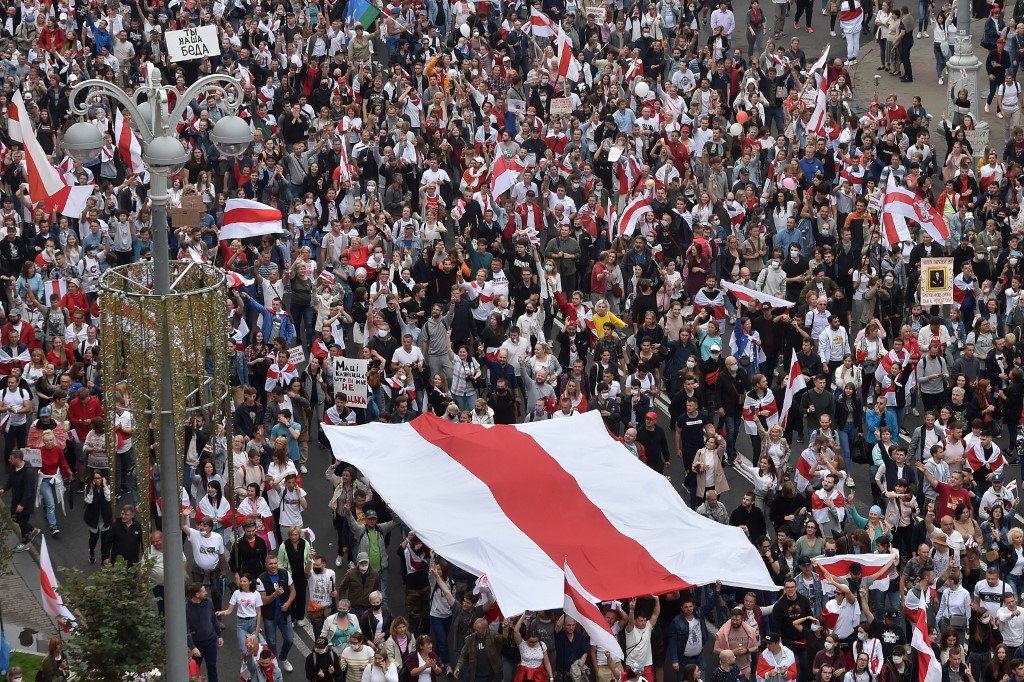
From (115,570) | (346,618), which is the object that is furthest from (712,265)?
(115,570)

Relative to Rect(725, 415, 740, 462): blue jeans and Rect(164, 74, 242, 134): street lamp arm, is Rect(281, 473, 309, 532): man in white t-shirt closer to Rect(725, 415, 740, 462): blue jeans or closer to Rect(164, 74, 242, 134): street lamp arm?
Rect(725, 415, 740, 462): blue jeans

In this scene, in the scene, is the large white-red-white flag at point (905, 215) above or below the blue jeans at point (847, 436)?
above

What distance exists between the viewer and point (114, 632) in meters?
19.0

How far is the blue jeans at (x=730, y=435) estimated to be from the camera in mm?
26281

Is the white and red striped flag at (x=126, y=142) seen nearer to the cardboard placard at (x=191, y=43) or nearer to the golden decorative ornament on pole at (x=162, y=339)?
the cardboard placard at (x=191, y=43)

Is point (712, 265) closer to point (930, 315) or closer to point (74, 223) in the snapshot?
point (930, 315)

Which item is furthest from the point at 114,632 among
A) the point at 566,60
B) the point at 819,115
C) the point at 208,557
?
the point at 566,60

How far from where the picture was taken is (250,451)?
23.5 m

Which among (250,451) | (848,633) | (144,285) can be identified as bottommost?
(848,633)

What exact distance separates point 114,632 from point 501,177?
13.9 meters

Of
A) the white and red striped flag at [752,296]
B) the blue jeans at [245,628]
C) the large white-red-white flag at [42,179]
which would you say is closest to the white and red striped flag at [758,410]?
the white and red striped flag at [752,296]

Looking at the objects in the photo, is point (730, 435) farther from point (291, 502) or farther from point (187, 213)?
point (187, 213)

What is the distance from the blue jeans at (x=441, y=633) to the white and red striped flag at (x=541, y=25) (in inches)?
733

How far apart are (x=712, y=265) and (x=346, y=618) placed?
10953 mm
